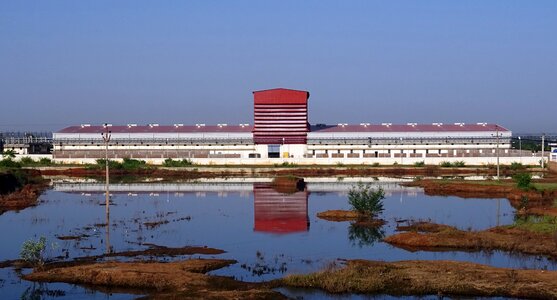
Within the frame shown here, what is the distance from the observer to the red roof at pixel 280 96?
6731 centimetres

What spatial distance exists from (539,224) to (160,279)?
13842mm

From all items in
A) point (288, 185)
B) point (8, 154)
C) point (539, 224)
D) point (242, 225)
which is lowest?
point (242, 225)

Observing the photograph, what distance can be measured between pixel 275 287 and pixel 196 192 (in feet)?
85.4

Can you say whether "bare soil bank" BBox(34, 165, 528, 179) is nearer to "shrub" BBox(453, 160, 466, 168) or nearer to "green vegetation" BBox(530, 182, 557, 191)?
"shrub" BBox(453, 160, 466, 168)

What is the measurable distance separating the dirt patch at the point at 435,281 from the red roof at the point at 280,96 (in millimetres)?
49949

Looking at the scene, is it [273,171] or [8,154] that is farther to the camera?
[8,154]

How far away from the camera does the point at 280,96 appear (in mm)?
67875

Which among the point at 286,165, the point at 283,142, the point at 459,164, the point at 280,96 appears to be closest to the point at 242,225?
the point at 286,165

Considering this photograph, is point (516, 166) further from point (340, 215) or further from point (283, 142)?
point (340, 215)

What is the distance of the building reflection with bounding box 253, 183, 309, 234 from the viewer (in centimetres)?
2731

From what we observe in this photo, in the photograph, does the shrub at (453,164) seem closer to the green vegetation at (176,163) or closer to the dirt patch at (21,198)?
the green vegetation at (176,163)

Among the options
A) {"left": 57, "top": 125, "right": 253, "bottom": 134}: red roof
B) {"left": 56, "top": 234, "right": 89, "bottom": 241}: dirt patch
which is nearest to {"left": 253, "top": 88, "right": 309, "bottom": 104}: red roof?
{"left": 57, "top": 125, "right": 253, "bottom": 134}: red roof

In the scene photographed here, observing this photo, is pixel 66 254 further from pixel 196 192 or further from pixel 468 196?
pixel 468 196

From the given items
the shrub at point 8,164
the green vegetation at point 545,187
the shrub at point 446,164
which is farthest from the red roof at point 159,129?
the green vegetation at point 545,187
